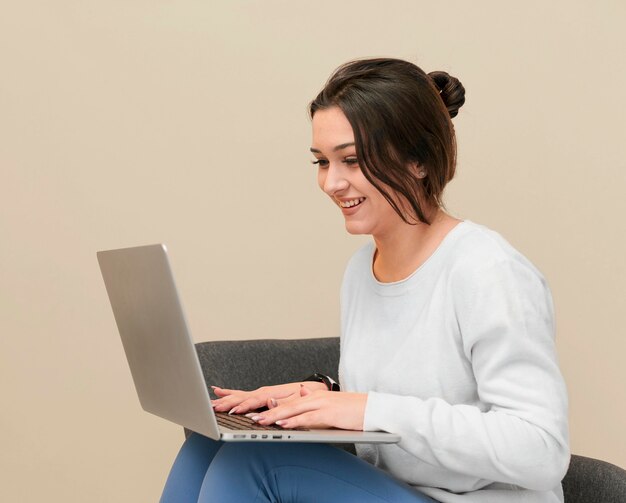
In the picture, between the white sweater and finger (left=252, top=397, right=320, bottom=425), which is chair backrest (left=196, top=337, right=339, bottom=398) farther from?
finger (left=252, top=397, right=320, bottom=425)

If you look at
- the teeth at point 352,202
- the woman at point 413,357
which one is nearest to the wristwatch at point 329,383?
the woman at point 413,357

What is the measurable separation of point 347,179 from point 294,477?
47 centimetres

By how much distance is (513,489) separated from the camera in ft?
4.59

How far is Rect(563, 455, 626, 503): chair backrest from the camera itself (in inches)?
58.5

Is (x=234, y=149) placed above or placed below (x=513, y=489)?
above

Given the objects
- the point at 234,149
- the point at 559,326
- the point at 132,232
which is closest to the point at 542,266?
the point at 559,326

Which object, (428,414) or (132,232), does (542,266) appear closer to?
(132,232)

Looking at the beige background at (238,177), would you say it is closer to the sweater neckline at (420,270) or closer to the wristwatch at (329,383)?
the wristwatch at (329,383)

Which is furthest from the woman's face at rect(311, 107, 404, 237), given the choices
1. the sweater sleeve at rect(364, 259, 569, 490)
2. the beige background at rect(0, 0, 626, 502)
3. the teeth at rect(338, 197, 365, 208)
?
the beige background at rect(0, 0, 626, 502)

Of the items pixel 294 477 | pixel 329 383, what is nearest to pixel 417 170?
pixel 329 383

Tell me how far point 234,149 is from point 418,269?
114 centimetres

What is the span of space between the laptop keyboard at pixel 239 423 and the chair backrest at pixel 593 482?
0.57 meters

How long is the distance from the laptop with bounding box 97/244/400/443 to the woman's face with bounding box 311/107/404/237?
0.36 meters

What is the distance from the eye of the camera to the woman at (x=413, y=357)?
129 cm
